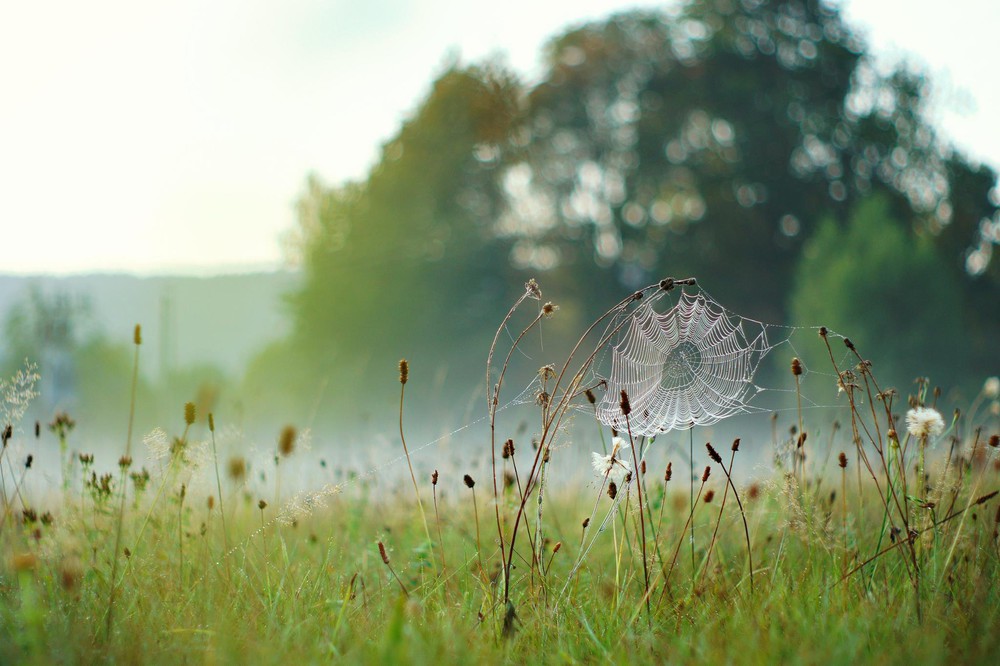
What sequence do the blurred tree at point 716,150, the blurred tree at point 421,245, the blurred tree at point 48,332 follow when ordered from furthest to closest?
the blurred tree at point 48,332 < the blurred tree at point 421,245 < the blurred tree at point 716,150

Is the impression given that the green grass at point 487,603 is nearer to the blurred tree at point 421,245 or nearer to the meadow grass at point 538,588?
the meadow grass at point 538,588

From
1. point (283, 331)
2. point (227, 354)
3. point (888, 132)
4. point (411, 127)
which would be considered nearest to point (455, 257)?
point (411, 127)

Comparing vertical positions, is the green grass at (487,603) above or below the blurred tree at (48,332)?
below

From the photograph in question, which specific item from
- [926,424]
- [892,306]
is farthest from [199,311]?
[926,424]

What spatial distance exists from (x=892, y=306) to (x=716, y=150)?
7.29 meters

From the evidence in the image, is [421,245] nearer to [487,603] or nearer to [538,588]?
[538,588]

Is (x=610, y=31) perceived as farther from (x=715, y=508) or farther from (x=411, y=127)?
(x=715, y=508)

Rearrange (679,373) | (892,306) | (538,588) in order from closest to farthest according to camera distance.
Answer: (538,588) → (679,373) → (892,306)

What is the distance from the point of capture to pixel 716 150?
23938 mm

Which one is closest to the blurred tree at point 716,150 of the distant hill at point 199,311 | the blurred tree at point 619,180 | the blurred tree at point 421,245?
the blurred tree at point 619,180

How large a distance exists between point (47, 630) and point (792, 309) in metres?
21.6

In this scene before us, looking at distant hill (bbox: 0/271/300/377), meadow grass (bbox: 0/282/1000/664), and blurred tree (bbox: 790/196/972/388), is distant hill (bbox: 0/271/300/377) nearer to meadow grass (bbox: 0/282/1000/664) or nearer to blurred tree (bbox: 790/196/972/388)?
blurred tree (bbox: 790/196/972/388)

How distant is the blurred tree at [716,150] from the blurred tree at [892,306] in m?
3.64

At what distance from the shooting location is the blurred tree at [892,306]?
19.0 metres
